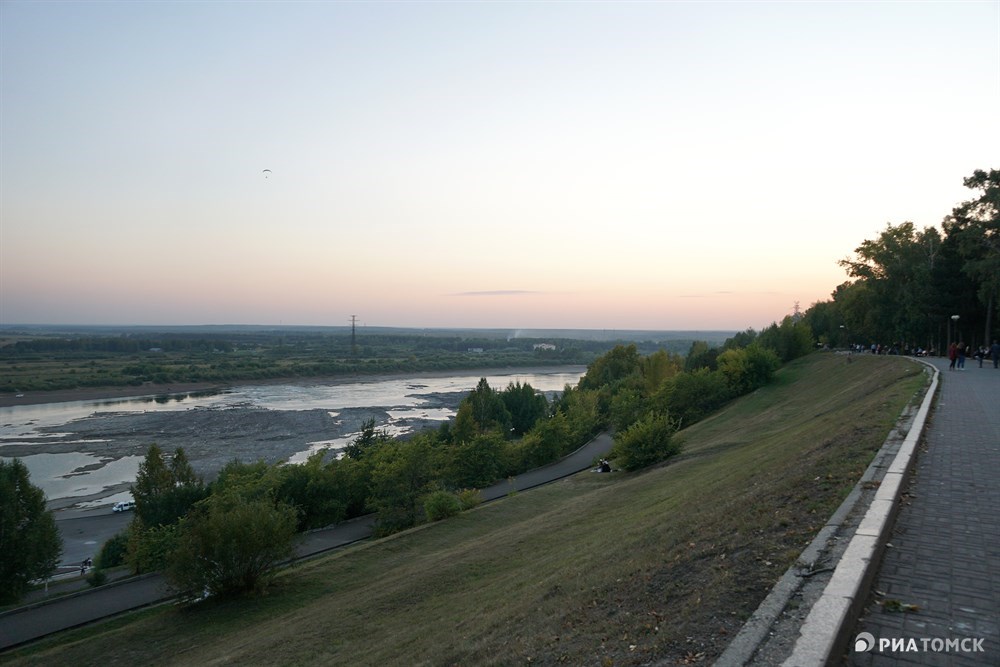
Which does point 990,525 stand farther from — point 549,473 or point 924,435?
point 549,473

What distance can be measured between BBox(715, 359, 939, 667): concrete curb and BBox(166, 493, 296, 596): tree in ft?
57.0

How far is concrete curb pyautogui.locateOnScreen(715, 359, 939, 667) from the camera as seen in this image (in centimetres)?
449

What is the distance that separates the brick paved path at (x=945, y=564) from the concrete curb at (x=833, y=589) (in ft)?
0.59

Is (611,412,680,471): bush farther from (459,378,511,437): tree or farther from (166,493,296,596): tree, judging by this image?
(459,378,511,437): tree

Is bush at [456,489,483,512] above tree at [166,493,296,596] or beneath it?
beneath

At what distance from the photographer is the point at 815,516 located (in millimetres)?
8102

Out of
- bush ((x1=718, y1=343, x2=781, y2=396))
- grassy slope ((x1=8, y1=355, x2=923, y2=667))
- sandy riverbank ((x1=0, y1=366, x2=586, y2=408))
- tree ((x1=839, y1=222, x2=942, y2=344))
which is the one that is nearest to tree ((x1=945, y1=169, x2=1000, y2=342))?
tree ((x1=839, y1=222, x2=942, y2=344))

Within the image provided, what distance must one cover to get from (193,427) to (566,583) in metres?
64.4

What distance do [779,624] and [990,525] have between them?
4330 mm

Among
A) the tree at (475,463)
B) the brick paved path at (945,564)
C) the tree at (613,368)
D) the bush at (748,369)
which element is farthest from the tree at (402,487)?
the tree at (613,368)

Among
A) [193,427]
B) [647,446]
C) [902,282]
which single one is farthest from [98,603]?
[902,282]

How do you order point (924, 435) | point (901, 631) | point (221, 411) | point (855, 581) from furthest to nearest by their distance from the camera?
point (221, 411)
point (924, 435)
point (855, 581)
point (901, 631)

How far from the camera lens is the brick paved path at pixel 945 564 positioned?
4.76 metres

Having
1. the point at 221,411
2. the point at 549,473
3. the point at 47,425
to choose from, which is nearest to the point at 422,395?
the point at 221,411
